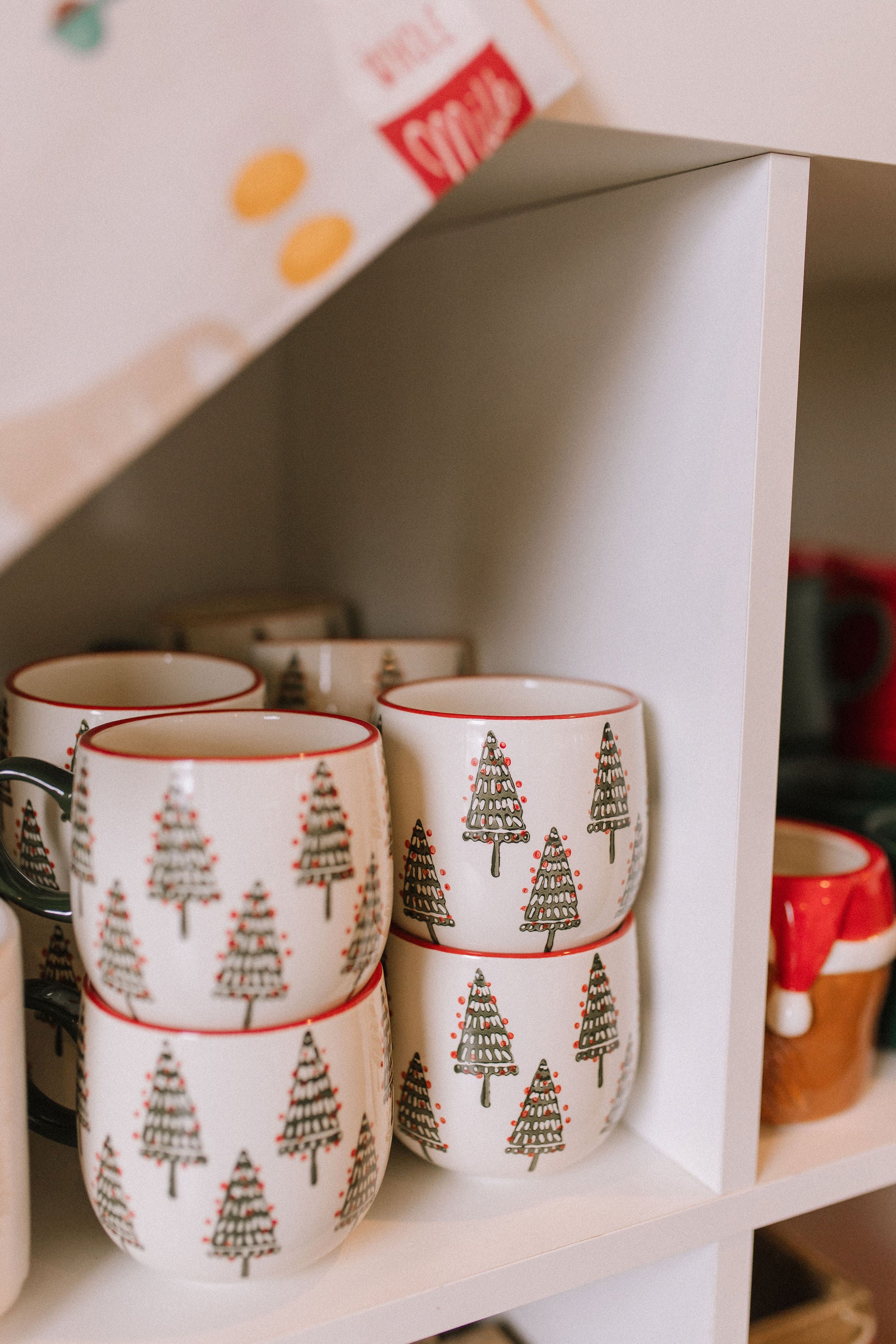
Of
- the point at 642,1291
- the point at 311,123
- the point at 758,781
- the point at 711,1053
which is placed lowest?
the point at 642,1291

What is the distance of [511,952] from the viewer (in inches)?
20.0

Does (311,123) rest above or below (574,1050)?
above

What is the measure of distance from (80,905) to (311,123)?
0.98 ft

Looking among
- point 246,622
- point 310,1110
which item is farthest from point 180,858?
point 246,622

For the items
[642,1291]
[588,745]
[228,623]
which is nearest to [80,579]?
[228,623]

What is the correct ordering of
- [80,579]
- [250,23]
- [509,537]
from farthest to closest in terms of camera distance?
1. [80,579]
2. [509,537]
3. [250,23]

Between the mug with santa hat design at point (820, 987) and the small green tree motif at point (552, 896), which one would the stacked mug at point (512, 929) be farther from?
the mug with santa hat design at point (820, 987)

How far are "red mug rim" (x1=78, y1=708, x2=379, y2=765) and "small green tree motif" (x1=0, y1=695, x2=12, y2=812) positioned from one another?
0.05 metres

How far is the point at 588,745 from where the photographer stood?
0.49 m

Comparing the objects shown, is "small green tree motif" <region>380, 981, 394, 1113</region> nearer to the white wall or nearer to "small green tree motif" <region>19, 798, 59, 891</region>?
"small green tree motif" <region>19, 798, 59, 891</region>

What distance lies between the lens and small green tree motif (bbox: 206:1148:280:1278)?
0.43m

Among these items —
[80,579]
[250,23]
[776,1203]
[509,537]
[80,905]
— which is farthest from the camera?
[80,579]

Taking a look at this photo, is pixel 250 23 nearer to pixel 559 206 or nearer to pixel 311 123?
pixel 311 123

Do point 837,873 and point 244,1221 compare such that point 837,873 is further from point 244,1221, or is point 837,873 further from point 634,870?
point 244,1221
